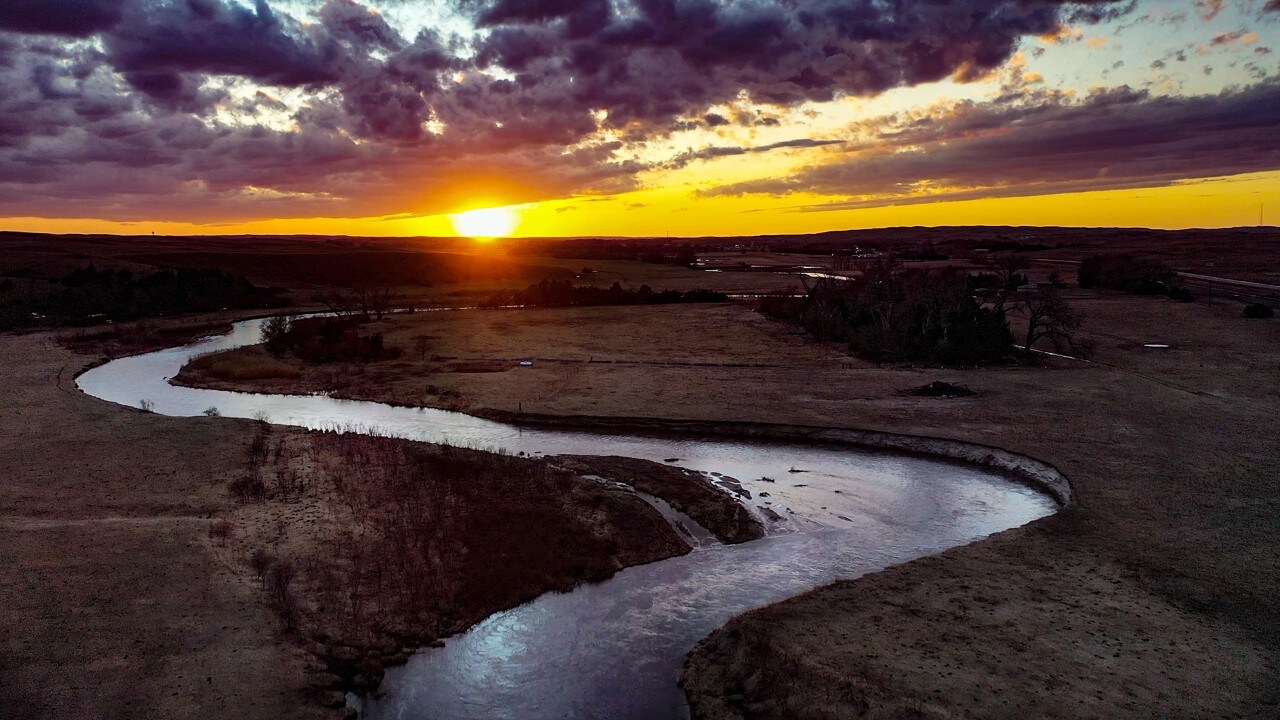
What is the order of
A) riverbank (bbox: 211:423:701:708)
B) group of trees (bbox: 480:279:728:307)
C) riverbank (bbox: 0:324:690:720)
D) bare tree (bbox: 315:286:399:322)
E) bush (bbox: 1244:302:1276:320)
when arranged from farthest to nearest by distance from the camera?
1. group of trees (bbox: 480:279:728:307)
2. bare tree (bbox: 315:286:399:322)
3. bush (bbox: 1244:302:1276:320)
4. riverbank (bbox: 211:423:701:708)
5. riverbank (bbox: 0:324:690:720)

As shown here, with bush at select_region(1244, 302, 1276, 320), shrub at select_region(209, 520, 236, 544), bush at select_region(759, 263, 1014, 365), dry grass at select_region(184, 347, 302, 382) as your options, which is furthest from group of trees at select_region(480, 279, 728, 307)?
shrub at select_region(209, 520, 236, 544)

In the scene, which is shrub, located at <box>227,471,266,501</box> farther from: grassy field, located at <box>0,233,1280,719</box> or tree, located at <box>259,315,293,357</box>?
tree, located at <box>259,315,293,357</box>

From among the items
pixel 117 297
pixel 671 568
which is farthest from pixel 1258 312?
pixel 117 297

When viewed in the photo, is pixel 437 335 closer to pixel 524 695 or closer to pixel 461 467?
pixel 461 467

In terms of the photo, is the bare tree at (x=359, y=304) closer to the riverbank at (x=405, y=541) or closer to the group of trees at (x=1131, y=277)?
the riverbank at (x=405, y=541)

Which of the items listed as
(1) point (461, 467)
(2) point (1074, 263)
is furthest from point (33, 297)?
(2) point (1074, 263)

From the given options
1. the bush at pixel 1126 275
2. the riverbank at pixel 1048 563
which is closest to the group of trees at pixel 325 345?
the riverbank at pixel 1048 563

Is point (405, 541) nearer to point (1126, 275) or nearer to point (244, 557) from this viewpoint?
point (244, 557)
